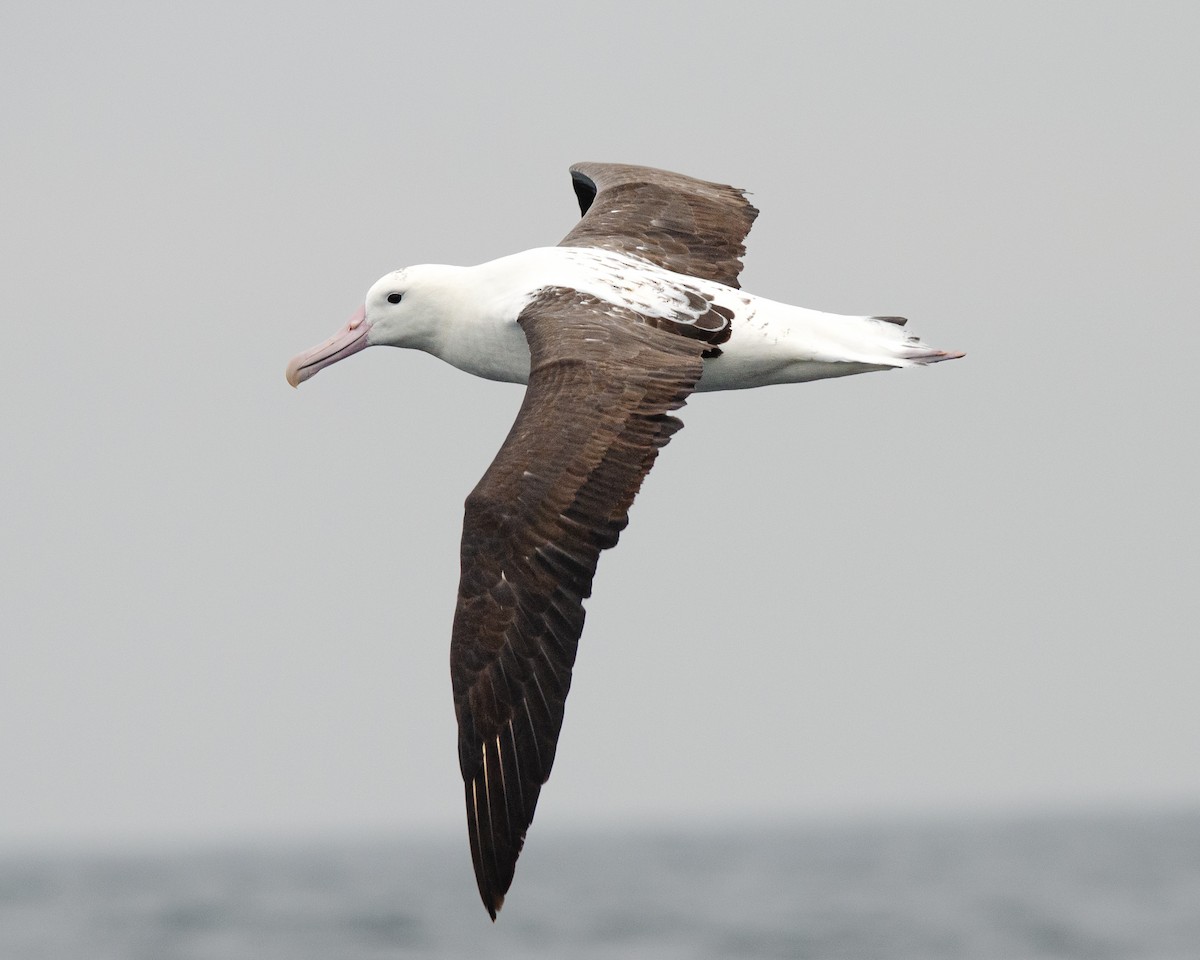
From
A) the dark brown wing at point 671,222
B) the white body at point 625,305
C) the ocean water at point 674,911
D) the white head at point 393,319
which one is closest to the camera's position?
the white body at point 625,305

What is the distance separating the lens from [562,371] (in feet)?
38.7

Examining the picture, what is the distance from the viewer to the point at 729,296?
1332cm

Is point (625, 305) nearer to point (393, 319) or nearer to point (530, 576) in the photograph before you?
point (393, 319)

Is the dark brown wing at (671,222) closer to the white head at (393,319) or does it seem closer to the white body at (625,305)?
the white body at (625,305)

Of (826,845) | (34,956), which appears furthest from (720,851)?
(34,956)

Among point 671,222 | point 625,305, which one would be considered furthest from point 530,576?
point 671,222

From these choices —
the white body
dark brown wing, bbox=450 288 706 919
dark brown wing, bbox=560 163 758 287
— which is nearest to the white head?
the white body

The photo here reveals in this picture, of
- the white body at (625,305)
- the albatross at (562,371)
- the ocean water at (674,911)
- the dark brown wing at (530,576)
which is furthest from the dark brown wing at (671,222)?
the ocean water at (674,911)

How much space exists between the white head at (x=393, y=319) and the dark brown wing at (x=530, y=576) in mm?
2257

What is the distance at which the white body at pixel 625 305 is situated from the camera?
1309cm

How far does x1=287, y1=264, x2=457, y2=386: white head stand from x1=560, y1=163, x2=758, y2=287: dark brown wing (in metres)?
1.18

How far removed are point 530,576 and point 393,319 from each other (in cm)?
358

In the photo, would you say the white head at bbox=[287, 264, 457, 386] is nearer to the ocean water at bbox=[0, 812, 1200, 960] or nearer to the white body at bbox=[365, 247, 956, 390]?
the white body at bbox=[365, 247, 956, 390]

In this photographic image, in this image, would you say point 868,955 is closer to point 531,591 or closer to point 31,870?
point 531,591
